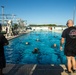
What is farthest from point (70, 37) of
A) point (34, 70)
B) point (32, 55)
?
point (32, 55)

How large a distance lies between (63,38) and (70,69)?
3.09ft

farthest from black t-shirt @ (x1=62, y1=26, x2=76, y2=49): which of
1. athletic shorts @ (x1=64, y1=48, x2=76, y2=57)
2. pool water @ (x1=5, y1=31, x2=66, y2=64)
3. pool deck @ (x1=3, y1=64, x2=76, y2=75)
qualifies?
pool water @ (x1=5, y1=31, x2=66, y2=64)

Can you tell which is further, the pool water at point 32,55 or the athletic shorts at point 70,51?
the pool water at point 32,55

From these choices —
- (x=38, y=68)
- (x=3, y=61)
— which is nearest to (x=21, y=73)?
(x=38, y=68)

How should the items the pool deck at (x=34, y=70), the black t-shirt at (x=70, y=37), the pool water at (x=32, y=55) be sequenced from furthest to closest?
the pool water at (x=32, y=55), the pool deck at (x=34, y=70), the black t-shirt at (x=70, y=37)

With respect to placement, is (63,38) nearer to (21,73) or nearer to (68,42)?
(68,42)

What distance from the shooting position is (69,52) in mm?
5434

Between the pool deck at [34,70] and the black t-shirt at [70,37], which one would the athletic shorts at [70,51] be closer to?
the black t-shirt at [70,37]


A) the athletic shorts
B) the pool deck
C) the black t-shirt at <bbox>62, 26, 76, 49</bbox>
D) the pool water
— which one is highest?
the black t-shirt at <bbox>62, 26, 76, 49</bbox>

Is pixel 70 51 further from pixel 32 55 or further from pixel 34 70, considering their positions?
pixel 32 55

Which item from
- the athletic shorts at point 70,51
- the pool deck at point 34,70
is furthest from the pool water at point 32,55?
the athletic shorts at point 70,51

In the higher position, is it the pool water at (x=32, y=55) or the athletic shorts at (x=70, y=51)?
the athletic shorts at (x=70, y=51)

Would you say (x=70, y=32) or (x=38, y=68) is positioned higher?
(x=70, y=32)

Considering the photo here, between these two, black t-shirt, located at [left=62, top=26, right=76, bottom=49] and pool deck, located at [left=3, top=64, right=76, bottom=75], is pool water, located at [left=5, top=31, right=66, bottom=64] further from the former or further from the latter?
black t-shirt, located at [left=62, top=26, right=76, bottom=49]
